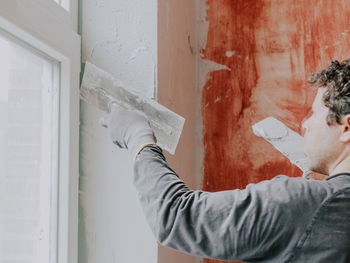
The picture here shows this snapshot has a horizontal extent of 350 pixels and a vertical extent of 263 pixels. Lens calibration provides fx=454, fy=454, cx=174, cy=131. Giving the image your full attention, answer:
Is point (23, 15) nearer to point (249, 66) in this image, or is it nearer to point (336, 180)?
point (336, 180)

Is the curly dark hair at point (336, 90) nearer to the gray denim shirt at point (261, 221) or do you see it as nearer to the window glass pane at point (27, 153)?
the gray denim shirt at point (261, 221)

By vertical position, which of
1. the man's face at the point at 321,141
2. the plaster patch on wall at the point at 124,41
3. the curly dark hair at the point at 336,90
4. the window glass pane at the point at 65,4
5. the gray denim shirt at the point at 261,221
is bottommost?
the gray denim shirt at the point at 261,221

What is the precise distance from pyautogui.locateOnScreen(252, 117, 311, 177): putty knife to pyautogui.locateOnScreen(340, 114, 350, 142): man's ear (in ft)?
1.61

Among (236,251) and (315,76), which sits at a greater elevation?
(315,76)

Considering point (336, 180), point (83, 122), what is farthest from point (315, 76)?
point (83, 122)

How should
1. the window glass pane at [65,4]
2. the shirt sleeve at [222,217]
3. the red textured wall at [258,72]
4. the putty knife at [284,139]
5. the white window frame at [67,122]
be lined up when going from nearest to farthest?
the shirt sleeve at [222,217] → the white window frame at [67,122] → the window glass pane at [65,4] → the putty knife at [284,139] → the red textured wall at [258,72]

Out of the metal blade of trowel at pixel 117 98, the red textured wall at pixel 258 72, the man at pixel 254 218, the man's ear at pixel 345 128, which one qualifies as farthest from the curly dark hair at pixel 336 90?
the red textured wall at pixel 258 72

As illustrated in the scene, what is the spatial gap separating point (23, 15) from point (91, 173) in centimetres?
52

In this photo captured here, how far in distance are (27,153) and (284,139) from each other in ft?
3.01

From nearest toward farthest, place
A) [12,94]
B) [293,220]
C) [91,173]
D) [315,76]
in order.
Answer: [293,220] < [12,94] < [315,76] < [91,173]

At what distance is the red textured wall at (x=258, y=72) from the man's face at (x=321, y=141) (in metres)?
0.62

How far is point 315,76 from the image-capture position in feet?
3.86

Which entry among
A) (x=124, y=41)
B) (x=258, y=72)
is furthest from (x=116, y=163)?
(x=258, y=72)

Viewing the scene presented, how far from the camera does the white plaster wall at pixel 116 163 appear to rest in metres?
1.31
